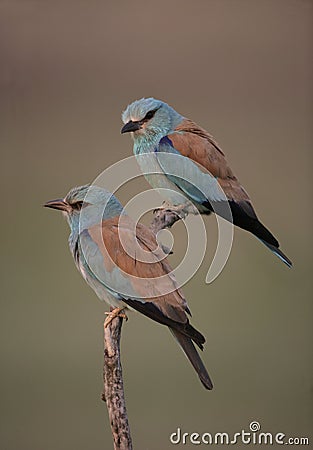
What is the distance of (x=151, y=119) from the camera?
9.61ft

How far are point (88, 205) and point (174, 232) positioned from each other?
0.37 metres

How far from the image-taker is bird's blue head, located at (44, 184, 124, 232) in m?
2.76

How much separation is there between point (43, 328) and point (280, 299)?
919 millimetres

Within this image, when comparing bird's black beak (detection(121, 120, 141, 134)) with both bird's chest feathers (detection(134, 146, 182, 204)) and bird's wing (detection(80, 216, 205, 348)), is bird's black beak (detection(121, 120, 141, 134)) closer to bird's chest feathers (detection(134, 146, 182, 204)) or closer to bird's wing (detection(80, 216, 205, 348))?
bird's chest feathers (detection(134, 146, 182, 204))

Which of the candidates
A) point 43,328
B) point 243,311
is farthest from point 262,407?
point 43,328

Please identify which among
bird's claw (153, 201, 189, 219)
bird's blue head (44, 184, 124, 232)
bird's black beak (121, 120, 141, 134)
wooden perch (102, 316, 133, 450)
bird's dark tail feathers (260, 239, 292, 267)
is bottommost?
wooden perch (102, 316, 133, 450)

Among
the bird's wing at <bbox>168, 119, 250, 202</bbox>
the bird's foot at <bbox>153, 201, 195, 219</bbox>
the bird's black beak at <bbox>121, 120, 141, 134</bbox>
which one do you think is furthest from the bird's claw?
the bird's black beak at <bbox>121, 120, 141, 134</bbox>

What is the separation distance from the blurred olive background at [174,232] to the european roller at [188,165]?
5 centimetres

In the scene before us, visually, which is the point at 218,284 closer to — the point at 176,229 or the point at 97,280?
the point at 176,229

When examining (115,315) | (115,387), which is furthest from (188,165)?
(115,387)

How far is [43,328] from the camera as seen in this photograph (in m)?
2.98

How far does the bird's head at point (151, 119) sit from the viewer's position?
2926 millimetres

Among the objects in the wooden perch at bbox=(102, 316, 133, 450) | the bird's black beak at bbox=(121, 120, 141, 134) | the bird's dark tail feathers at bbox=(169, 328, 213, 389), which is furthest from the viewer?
the bird's black beak at bbox=(121, 120, 141, 134)

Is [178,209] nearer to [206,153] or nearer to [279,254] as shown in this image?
[206,153]
